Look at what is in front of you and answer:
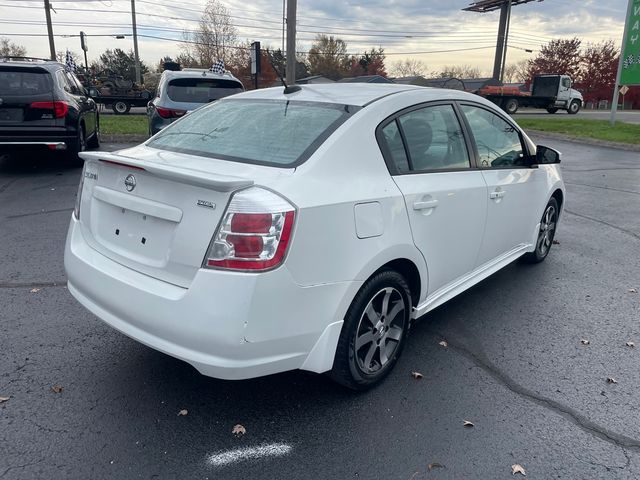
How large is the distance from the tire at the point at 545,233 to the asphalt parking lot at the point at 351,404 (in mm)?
806

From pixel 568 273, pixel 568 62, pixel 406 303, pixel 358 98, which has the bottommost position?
pixel 568 273

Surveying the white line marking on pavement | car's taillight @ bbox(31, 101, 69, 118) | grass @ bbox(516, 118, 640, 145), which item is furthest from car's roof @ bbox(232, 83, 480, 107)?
grass @ bbox(516, 118, 640, 145)

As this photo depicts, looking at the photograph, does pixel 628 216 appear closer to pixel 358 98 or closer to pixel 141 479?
pixel 358 98

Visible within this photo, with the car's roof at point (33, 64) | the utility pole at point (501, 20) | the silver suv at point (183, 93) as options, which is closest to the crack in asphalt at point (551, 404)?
the silver suv at point (183, 93)

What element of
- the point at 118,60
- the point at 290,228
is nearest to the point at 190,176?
the point at 290,228

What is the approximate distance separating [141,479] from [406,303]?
173cm

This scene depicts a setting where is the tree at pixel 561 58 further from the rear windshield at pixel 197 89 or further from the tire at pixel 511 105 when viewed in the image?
the rear windshield at pixel 197 89

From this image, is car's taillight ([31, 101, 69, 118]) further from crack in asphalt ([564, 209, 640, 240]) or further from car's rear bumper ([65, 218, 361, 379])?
crack in asphalt ([564, 209, 640, 240])

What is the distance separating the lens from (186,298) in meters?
2.32

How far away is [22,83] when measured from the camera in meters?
8.11

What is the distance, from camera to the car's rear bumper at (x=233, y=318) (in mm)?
2242

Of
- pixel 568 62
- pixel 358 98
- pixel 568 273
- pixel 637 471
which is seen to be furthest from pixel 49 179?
pixel 568 62

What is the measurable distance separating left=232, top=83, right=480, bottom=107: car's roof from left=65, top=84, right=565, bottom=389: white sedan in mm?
21

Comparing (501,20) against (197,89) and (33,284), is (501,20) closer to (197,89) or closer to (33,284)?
(197,89)
